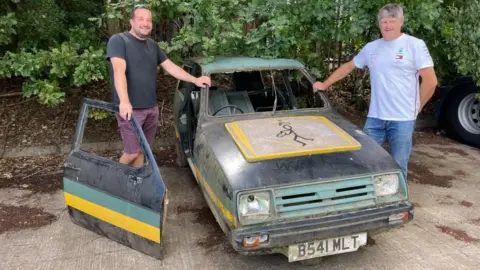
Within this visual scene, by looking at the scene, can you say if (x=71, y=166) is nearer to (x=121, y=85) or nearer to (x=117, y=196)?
(x=117, y=196)

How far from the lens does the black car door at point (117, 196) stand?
323 cm

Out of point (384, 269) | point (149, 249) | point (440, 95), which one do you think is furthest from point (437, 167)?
point (149, 249)

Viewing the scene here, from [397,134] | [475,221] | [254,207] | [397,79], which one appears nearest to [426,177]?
[475,221]

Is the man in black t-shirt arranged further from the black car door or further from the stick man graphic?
the stick man graphic

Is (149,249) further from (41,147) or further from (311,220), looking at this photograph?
(41,147)

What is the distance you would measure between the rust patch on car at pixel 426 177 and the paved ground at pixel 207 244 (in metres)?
0.22

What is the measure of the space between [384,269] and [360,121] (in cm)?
431

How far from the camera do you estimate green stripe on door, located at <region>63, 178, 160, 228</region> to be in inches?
126

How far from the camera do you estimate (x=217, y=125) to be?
3.88 metres

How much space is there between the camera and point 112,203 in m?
3.48

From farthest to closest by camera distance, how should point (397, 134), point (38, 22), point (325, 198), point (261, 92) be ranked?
point (38, 22)
point (261, 92)
point (397, 134)
point (325, 198)

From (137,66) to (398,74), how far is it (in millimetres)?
2406

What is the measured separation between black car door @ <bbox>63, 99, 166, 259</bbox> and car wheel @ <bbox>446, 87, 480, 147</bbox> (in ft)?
17.5

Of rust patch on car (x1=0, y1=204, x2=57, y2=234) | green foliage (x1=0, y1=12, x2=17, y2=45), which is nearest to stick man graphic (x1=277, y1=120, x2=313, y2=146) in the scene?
rust patch on car (x1=0, y1=204, x2=57, y2=234)
